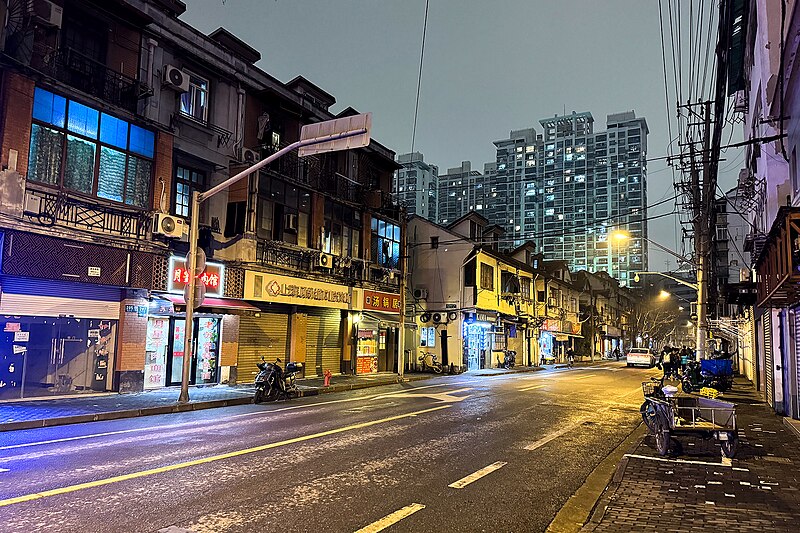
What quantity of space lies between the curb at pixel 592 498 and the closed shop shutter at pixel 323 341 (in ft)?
60.3

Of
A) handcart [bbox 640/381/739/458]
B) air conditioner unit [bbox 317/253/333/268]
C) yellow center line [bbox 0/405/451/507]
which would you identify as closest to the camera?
yellow center line [bbox 0/405/451/507]

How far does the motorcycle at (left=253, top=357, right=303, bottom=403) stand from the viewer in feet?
56.5

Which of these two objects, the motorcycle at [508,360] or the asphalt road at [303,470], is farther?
the motorcycle at [508,360]

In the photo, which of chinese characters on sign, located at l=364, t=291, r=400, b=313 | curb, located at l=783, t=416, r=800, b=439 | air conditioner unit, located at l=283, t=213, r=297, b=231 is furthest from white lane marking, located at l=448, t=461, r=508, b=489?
chinese characters on sign, located at l=364, t=291, r=400, b=313

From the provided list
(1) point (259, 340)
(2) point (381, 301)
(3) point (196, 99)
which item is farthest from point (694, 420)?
(2) point (381, 301)

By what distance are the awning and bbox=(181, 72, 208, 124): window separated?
22.1 feet

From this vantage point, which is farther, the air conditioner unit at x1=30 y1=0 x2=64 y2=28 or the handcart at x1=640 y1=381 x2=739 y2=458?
the air conditioner unit at x1=30 y1=0 x2=64 y2=28

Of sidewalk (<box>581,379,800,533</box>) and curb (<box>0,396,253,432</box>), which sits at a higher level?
sidewalk (<box>581,379,800,533</box>)

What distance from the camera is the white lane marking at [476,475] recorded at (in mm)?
7383

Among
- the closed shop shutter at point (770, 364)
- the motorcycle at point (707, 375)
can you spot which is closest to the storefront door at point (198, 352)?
the motorcycle at point (707, 375)

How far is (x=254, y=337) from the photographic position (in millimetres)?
23188

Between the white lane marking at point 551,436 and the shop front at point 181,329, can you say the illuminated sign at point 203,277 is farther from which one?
the white lane marking at point 551,436

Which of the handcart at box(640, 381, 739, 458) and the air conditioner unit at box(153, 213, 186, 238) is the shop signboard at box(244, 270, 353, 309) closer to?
the air conditioner unit at box(153, 213, 186, 238)

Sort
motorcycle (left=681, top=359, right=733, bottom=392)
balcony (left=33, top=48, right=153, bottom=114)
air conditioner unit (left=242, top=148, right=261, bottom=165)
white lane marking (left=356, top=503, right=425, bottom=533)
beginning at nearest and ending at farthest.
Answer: white lane marking (left=356, top=503, right=425, bottom=533), balcony (left=33, top=48, right=153, bottom=114), motorcycle (left=681, top=359, right=733, bottom=392), air conditioner unit (left=242, top=148, right=261, bottom=165)
